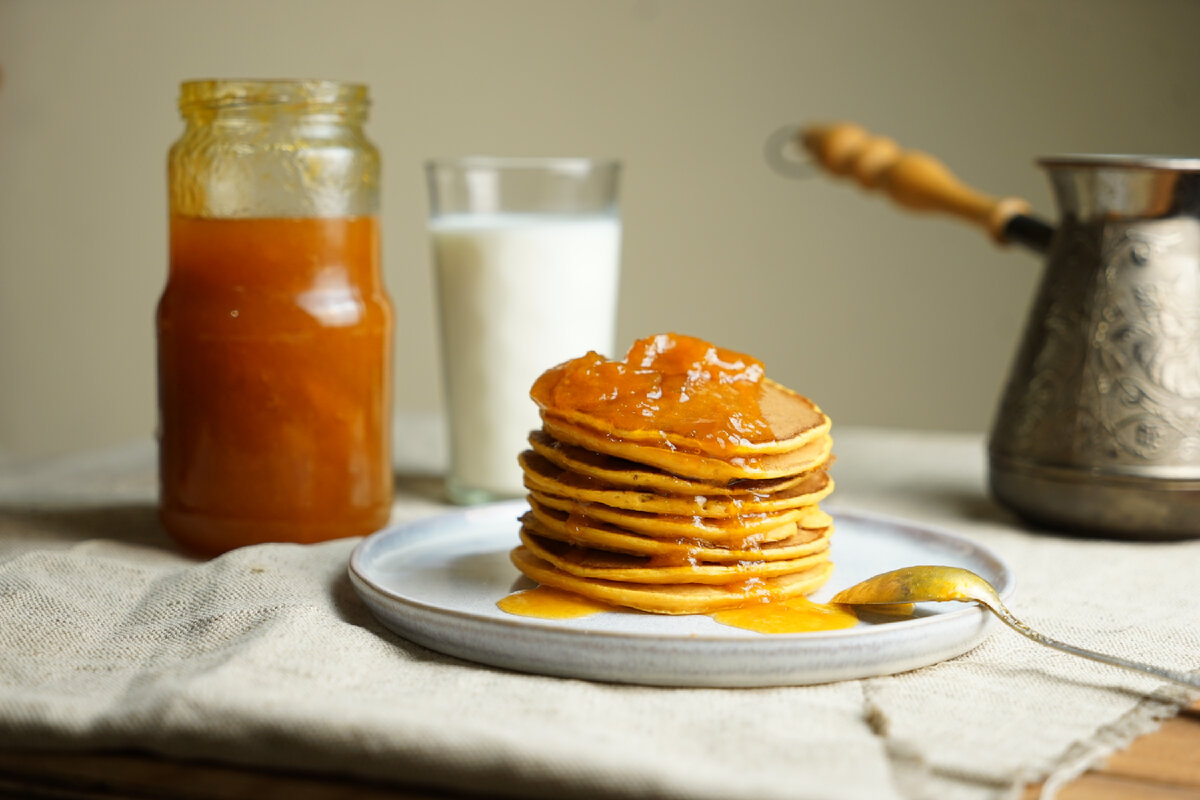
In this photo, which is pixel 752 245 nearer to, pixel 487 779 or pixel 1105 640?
pixel 1105 640

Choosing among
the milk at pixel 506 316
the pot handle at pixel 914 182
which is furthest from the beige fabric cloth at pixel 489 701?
the pot handle at pixel 914 182

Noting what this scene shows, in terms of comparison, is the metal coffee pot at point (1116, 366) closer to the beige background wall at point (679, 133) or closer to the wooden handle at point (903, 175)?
the wooden handle at point (903, 175)

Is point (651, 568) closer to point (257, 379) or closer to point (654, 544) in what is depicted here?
point (654, 544)

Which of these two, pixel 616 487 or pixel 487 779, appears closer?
pixel 487 779

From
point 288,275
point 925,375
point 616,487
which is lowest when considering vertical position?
point 925,375

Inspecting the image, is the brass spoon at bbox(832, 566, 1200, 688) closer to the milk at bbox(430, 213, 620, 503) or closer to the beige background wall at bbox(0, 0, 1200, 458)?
the milk at bbox(430, 213, 620, 503)

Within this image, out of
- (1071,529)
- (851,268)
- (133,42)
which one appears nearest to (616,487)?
(1071,529)

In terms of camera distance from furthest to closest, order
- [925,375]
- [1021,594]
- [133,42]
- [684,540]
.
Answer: [133,42], [925,375], [1021,594], [684,540]
